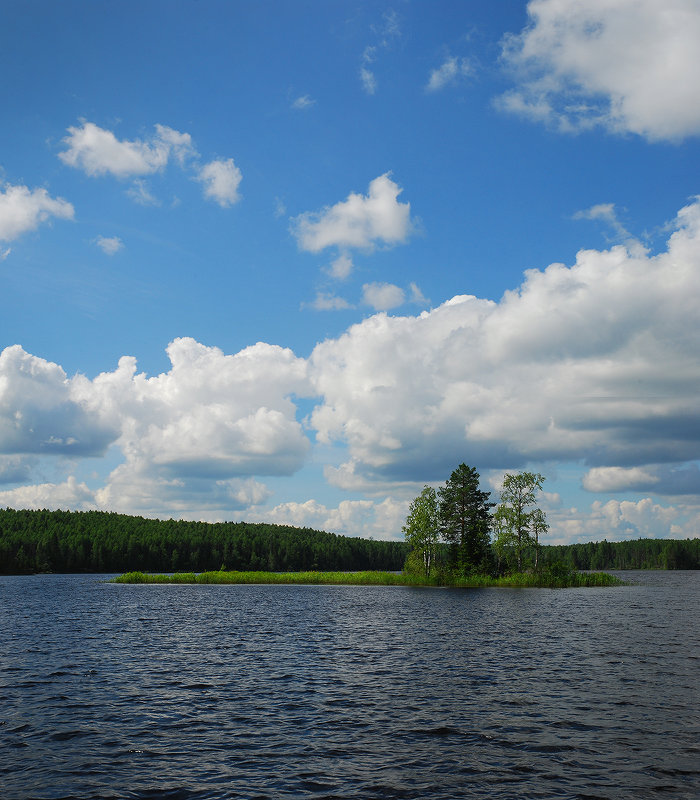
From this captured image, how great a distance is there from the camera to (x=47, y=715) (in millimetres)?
26828

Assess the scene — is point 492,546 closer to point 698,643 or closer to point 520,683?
point 698,643

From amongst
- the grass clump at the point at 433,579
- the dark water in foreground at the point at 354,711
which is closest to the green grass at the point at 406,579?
the grass clump at the point at 433,579

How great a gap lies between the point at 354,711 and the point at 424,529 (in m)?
86.1

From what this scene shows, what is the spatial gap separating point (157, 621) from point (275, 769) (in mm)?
47818

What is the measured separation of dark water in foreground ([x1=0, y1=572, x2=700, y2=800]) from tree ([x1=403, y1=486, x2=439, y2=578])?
5467 centimetres

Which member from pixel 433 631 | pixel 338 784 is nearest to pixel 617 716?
pixel 338 784

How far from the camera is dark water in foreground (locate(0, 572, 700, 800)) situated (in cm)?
1894

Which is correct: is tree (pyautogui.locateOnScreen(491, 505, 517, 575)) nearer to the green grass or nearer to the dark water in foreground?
the green grass

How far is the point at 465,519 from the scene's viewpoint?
115 metres

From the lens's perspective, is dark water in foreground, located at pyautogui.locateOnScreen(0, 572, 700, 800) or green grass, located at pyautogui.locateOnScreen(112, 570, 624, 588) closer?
dark water in foreground, located at pyautogui.locateOnScreen(0, 572, 700, 800)

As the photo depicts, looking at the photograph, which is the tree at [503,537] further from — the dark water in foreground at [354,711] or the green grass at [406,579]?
the dark water in foreground at [354,711]

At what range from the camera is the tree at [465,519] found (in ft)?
370

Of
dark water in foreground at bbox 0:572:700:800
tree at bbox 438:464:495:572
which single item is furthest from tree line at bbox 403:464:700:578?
dark water in foreground at bbox 0:572:700:800

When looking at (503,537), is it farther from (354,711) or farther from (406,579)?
(354,711)
